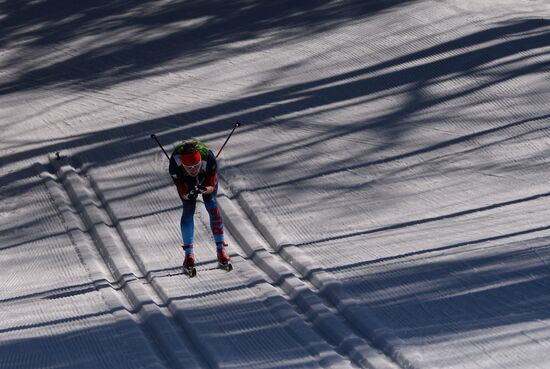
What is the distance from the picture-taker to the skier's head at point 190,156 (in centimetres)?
993

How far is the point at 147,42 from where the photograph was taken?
1912 centimetres

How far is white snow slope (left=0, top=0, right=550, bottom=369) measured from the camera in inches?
343

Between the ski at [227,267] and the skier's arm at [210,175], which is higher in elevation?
the skier's arm at [210,175]

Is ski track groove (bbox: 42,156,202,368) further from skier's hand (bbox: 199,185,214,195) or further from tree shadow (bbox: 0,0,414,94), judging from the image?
tree shadow (bbox: 0,0,414,94)

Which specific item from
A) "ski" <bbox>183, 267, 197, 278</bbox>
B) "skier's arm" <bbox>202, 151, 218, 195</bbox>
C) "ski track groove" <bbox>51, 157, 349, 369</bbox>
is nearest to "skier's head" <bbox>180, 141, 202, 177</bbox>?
"skier's arm" <bbox>202, 151, 218, 195</bbox>

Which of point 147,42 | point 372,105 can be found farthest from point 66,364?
point 147,42

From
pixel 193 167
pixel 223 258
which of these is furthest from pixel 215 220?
pixel 193 167

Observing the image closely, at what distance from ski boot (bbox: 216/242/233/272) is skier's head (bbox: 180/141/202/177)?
2.86ft

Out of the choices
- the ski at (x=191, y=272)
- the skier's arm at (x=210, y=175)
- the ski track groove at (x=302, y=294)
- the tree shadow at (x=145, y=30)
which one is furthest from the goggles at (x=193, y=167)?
the tree shadow at (x=145, y=30)

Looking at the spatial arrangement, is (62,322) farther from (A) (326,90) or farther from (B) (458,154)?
(A) (326,90)

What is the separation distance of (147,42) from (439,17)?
503cm

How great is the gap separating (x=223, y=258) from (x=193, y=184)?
0.79 m

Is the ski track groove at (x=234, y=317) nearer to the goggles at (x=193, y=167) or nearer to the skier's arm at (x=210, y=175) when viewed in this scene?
the skier's arm at (x=210, y=175)

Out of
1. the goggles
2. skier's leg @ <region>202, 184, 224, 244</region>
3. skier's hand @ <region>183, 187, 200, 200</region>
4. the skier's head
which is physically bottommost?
skier's leg @ <region>202, 184, 224, 244</region>
